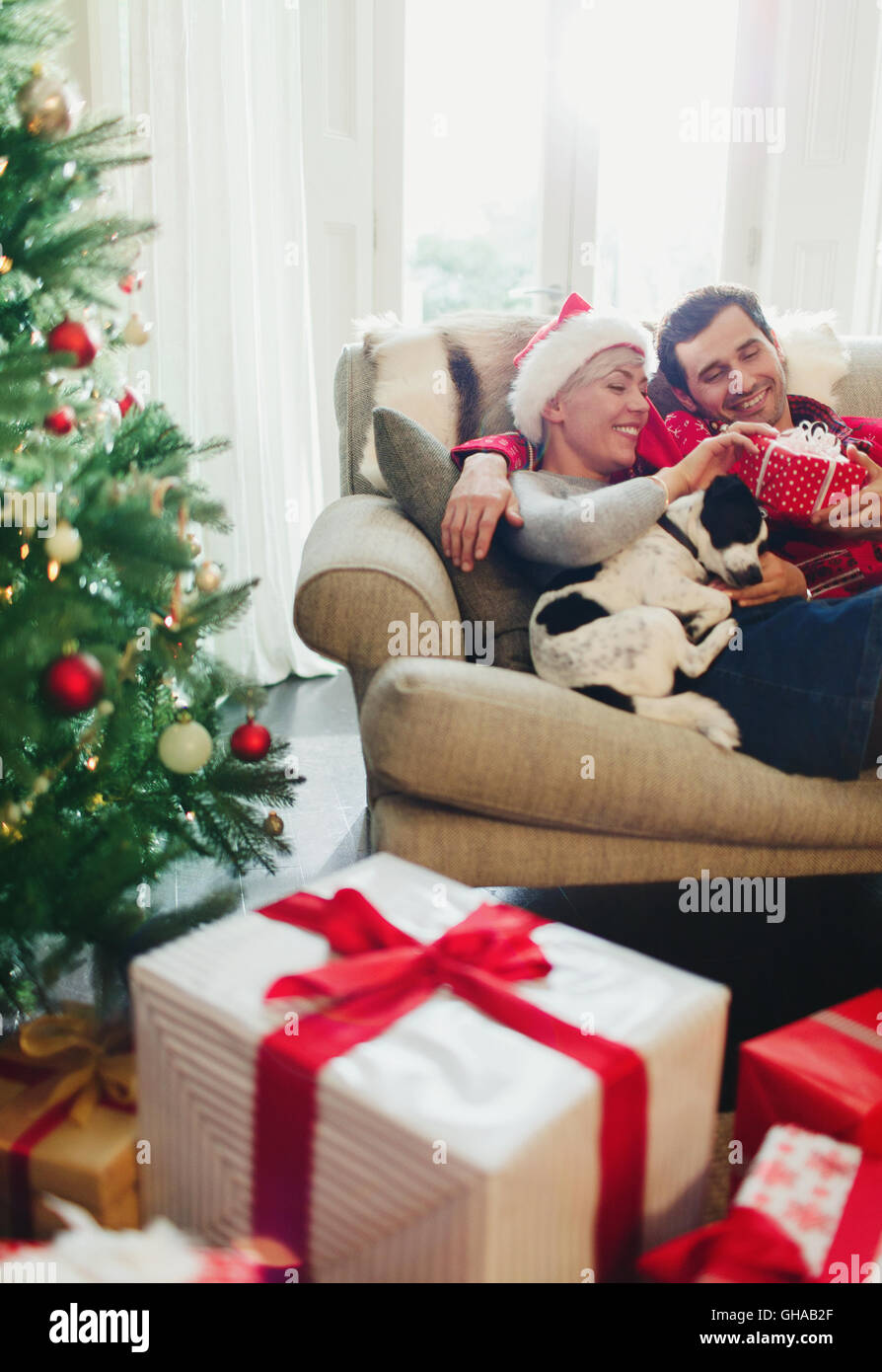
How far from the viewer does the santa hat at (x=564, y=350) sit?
1.86 m

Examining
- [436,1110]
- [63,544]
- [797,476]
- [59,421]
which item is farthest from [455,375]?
[436,1110]

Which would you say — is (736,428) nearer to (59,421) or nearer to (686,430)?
(686,430)

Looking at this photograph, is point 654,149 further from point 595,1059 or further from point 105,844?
point 595,1059

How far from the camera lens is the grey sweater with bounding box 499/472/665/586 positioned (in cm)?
163

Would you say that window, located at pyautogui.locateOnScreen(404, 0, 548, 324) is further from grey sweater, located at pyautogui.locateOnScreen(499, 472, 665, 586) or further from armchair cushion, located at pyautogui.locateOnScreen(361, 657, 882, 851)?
armchair cushion, located at pyautogui.locateOnScreen(361, 657, 882, 851)

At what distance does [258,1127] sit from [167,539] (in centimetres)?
63

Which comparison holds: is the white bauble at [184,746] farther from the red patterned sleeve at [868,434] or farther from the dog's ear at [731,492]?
the red patterned sleeve at [868,434]

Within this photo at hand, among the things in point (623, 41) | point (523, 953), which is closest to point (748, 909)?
point (523, 953)

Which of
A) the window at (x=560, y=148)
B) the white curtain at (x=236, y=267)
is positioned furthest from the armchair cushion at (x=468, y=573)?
the window at (x=560, y=148)

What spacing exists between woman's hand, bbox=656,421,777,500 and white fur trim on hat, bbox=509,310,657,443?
23 centimetres

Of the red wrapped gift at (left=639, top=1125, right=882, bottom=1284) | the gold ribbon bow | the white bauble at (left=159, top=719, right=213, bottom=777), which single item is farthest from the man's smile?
the gold ribbon bow

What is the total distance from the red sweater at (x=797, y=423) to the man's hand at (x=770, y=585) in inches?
2.5

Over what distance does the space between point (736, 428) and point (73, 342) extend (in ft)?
3.48

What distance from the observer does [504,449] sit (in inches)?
73.3
